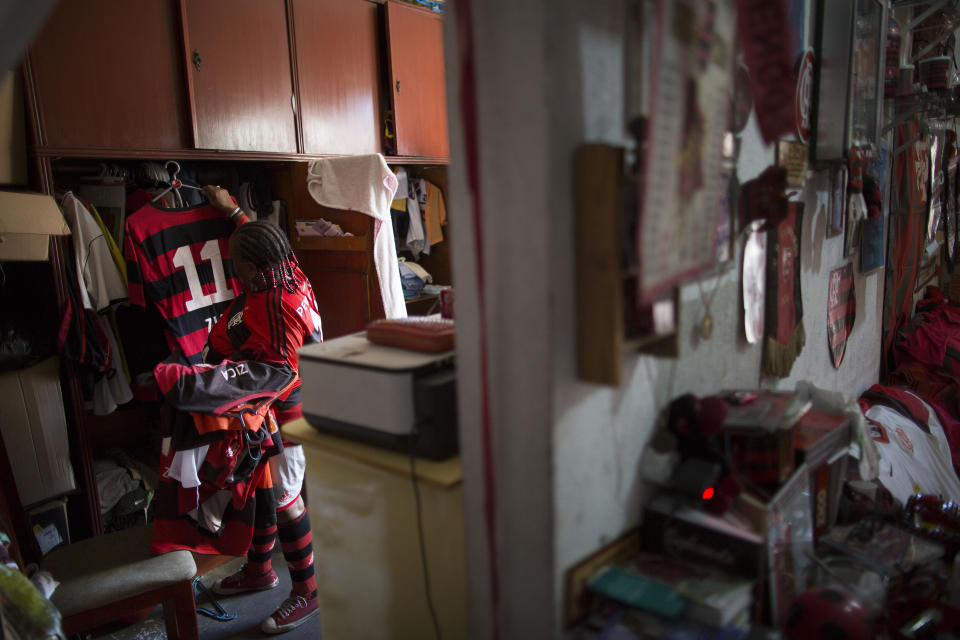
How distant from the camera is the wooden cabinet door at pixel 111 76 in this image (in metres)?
2.21

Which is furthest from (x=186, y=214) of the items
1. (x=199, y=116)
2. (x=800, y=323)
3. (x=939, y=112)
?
(x=939, y=112)

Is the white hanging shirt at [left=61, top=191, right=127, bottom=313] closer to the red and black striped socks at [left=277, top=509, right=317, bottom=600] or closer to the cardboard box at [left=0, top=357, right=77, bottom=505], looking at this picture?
the cardboard box at [left=0, top=357, right=77, bottom=505]

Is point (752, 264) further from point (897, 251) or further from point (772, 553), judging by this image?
point (897, 251)

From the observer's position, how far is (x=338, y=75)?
313cm

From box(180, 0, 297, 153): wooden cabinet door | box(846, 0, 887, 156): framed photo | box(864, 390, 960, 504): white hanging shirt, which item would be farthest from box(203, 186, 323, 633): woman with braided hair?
box(864, 390, 960, 504): white hanging shirt

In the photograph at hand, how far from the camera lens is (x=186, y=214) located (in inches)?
105

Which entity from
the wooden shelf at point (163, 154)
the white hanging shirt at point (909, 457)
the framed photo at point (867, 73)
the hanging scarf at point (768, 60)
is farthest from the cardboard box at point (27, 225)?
the white hanging shirt at point (909, 457)

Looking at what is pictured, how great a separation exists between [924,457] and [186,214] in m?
3.15

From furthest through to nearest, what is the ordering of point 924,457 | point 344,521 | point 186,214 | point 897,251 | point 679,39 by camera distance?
point 897,251 < point 186,214 < point 924,457 < point 344,521 < point 679,39

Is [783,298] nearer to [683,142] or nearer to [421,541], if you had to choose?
[683,142]

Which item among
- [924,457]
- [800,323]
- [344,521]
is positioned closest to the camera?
[344,521]

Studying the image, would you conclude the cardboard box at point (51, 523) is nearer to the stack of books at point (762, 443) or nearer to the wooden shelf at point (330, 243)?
the wooden shelf at point (330, 243)

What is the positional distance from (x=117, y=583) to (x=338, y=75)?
2.39m

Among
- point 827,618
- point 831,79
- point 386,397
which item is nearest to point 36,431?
point 386,397
